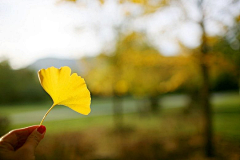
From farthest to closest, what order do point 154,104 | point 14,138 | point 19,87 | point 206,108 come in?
point 19,87 < point 154,104 < point 206,108 < point 14,138

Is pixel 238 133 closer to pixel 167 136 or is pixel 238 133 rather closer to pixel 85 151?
pixel 167 136

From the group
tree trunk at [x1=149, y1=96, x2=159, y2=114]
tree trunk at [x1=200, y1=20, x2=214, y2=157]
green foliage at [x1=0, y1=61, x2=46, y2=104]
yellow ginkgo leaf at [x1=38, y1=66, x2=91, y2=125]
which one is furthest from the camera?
green foliage at [x1=0, y1=61, x2=46, y2=104]

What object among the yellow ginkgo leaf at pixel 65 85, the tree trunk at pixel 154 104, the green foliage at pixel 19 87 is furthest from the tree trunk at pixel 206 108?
the green foliage at pixel 19 87

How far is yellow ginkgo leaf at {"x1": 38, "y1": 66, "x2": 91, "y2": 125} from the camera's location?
79 centimetres

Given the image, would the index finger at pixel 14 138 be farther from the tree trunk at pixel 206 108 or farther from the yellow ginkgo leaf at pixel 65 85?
the tree trunk at pixel 206 108

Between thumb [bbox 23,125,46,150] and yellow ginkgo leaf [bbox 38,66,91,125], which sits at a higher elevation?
yellow ginkgo leaf [bbox 38,66,91,125]

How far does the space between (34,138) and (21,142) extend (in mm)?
162

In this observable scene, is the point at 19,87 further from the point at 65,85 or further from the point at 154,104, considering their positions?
the point at 65,85

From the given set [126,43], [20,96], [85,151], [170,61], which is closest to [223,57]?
[170,61]

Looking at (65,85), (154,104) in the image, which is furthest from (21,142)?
(154,104)

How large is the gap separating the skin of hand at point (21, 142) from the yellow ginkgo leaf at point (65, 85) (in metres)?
0.20

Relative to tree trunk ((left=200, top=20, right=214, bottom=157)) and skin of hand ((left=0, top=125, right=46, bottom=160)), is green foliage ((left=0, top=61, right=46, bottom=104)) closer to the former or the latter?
tree trunk ((left=200, top=20, right=214, bottom=157))

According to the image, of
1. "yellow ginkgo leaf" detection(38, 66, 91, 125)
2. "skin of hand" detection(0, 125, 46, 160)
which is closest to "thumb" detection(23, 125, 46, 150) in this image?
"skin of hand" detection(0, 125, 46, 160)

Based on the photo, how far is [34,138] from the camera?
881 millimetres
